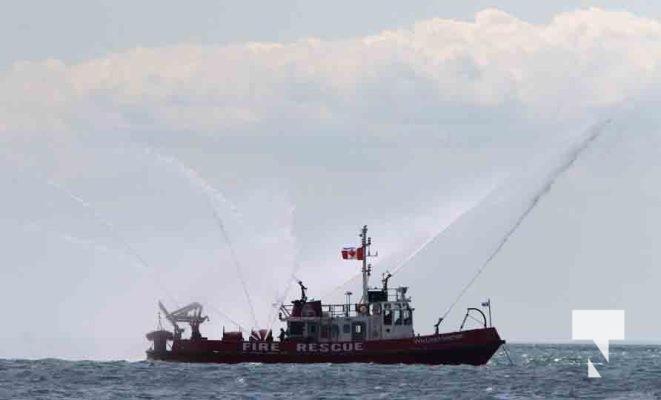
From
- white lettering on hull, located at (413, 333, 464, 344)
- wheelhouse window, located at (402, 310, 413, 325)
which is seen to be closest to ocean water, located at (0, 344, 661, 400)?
white lettering on hull, located at (413, 333, 464, 344)

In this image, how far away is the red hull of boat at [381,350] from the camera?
3932 inches

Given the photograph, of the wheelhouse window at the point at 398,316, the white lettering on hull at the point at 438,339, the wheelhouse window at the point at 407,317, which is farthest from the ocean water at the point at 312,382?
the wheelhouse window at the point at 407,317

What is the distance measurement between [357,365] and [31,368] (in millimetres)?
24063

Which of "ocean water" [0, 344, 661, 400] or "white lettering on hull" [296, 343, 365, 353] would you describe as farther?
"white lettering on hull" [296, 343, 365, 353]

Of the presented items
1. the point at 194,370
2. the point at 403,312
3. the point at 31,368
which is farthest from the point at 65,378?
the point at 403,312

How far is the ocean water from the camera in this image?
263 feet

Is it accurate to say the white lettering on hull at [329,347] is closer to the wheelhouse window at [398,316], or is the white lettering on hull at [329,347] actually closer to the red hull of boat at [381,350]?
the red hull of boat at [381,350]

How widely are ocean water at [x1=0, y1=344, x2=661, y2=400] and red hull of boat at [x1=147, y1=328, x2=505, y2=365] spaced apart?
0.71 m

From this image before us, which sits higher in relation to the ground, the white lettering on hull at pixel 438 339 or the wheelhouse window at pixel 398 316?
the wheelhouse window at pixel 398 316

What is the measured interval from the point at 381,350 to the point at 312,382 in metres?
12.4

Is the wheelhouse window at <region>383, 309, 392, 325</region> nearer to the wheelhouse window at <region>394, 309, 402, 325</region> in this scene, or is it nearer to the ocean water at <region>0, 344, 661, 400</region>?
the wheelhouse window at <region>394, 309, 402, 325</region>

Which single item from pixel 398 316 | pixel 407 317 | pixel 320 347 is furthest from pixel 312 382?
pixel 407 317

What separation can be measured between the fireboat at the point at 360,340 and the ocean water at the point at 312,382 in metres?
0.87

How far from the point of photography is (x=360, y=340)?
10162 centimetres
